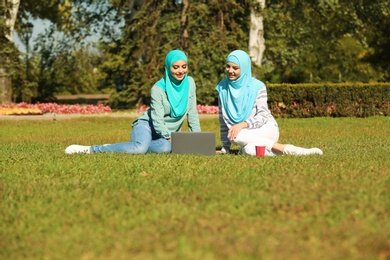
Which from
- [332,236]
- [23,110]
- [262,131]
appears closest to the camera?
[332,236]

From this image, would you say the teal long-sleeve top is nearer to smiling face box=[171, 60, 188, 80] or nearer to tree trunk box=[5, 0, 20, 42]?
smiling face box=[171, 60, 188, 80]

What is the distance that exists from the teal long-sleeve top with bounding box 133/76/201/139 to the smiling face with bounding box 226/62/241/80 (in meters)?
0.56

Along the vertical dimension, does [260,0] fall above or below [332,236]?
above

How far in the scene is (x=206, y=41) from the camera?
28.0 meters

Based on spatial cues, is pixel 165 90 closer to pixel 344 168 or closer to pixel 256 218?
pixel 344 168

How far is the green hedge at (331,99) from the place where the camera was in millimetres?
23688

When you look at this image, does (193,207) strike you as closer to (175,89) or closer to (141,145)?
(141,145)

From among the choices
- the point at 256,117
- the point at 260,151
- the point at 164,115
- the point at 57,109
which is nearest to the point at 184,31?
the point at 57,109

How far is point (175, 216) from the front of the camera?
20.2ft

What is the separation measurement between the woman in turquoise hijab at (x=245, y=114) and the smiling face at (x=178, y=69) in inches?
22.6

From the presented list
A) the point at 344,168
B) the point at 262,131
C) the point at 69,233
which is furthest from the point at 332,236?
the point at 262,131

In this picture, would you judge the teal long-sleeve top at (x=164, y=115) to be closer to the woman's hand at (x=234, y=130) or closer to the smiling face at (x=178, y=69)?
the smiling face at (x=178, y=69)

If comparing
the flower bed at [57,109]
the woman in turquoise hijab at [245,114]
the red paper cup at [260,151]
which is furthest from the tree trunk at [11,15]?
the red paper cup at [260,151]

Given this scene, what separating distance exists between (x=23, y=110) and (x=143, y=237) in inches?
758
